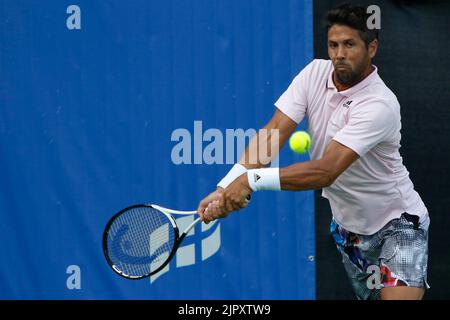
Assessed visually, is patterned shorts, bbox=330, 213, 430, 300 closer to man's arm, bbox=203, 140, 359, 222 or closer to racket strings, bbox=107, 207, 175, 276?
man's arm, bbox=203, 140, 359, 222

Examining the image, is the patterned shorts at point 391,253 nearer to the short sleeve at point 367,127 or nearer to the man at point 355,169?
the man at point 355,169

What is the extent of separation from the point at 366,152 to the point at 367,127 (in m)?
0.16

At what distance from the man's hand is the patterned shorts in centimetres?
75

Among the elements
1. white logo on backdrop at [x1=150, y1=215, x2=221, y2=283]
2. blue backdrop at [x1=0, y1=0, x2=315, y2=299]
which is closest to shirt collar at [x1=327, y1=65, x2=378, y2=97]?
blue backdrop at [x1=0, y1=0, x2=315, y2=299]

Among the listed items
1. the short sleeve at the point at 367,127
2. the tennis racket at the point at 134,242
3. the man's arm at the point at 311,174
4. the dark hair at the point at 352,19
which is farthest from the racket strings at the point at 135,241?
the dark hair at the point at 352,19

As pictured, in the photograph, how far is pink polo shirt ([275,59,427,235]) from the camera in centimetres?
503

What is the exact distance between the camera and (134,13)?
6.32m

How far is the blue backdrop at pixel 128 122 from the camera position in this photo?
249 inches

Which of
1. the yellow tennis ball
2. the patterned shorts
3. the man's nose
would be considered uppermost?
the man's nose

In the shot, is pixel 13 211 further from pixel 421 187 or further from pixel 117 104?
pixel 421 187

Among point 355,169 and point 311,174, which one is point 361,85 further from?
point 311,174

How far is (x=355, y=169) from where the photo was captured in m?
5.15

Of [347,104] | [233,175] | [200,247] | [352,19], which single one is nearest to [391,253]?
[347,104]
